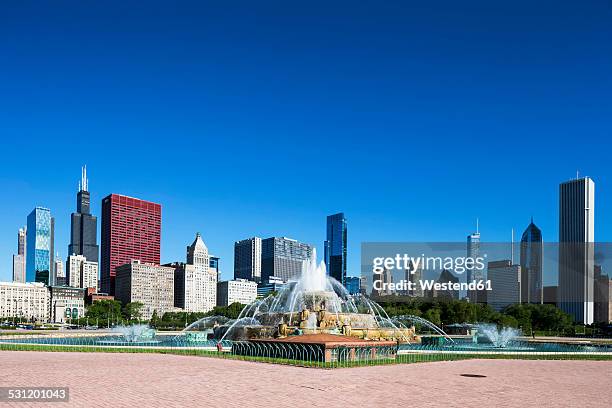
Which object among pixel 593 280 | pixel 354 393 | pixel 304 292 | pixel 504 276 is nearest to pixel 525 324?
pixel 304 292

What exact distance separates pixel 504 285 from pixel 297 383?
18850 cm

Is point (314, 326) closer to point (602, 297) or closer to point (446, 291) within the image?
point (446, 291)

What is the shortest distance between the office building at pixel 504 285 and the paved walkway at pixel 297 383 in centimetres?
17287

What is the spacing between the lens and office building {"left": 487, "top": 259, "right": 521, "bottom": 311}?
637ft

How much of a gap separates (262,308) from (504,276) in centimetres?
13983

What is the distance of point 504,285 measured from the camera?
642 feet

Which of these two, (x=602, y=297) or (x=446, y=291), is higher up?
(x=446, y=291)

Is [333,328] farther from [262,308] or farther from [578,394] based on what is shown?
[262,308]

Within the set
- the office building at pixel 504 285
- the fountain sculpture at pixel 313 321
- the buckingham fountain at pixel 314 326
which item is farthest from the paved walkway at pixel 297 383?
the office building at pixel 504 285

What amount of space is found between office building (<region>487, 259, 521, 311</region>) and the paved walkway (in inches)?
6806

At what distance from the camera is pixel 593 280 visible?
172m

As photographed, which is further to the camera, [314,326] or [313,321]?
[313,321]

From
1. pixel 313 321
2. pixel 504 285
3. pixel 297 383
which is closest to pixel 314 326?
pixel 313 321

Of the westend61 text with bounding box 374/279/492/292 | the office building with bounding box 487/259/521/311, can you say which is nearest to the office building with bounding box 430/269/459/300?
the westend61 text with bounding box 374/279/492/292
